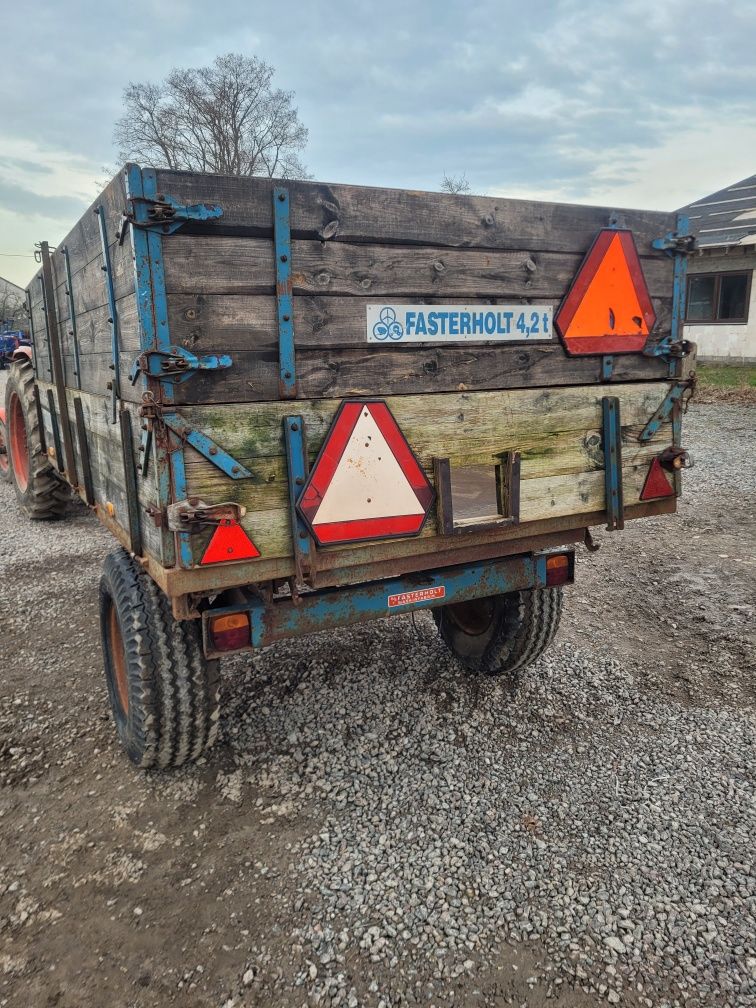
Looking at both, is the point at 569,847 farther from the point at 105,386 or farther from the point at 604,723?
the point at 105,386

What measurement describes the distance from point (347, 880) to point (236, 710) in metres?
1.29

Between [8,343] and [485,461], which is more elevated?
[8,343]

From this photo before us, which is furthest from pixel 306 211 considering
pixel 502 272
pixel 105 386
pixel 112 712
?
pixel 112 712

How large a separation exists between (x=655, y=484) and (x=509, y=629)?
109 centimetres

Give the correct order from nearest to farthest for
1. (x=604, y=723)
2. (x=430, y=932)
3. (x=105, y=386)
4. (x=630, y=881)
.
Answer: (x=430, y=932) < (x=630, y=881) < (x=105, y=386) < (x=604, y=723)

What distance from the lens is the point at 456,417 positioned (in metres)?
2.69

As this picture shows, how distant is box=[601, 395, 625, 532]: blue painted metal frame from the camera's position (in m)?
2.97

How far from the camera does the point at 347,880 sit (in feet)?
8.04

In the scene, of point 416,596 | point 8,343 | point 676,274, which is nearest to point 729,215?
point 676,274

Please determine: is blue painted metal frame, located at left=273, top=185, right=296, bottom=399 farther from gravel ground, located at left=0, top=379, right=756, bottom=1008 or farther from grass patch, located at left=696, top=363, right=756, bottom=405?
grass patch, located at left=696, top=363, right=756, bottom=405

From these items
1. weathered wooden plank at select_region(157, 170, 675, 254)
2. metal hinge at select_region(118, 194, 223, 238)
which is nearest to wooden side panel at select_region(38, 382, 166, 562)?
metal hinge at select_region(118, 194, 223, 238)

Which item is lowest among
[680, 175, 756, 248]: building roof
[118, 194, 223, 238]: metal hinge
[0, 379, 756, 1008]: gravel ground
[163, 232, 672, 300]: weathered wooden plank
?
[0, 379, 756, 1008]: gravel ground

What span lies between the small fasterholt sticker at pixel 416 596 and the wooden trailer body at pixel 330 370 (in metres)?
0.21

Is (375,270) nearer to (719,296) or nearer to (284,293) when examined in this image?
(284,293)
